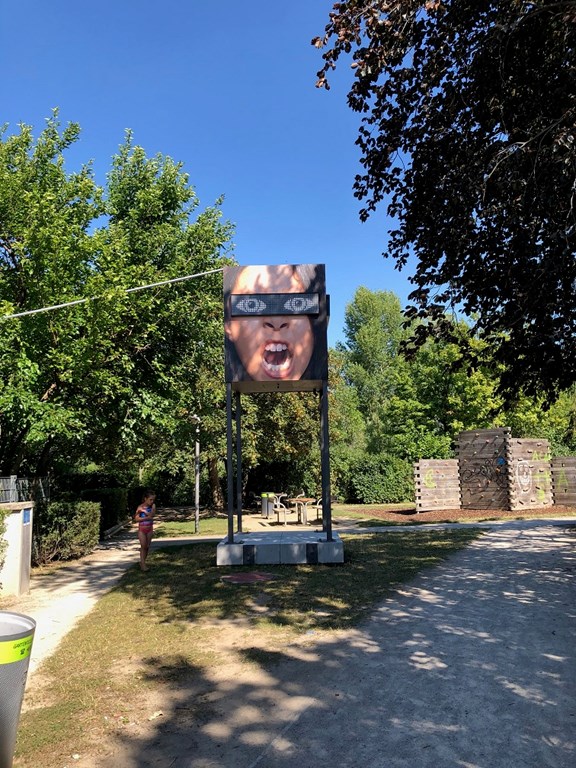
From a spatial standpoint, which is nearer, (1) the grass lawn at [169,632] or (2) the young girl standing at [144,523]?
(1) the grass lawn at [169,632]

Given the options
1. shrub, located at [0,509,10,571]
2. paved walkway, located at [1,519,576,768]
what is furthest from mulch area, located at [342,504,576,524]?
shrub, located at [0,509,10,571]

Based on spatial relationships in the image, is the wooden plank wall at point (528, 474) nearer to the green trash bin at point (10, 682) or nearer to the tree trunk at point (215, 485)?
the tree trunk at point (215, 485)

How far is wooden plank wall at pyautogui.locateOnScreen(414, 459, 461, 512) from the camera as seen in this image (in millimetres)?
22719

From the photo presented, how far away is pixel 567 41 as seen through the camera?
7.08 m

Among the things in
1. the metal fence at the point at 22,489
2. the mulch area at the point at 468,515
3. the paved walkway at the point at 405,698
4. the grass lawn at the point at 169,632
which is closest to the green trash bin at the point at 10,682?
the grass lawn at the point at 169,632

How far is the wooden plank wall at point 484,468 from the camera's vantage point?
853 inches

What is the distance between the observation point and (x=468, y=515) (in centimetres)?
2092

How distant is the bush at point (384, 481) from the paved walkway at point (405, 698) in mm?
22742

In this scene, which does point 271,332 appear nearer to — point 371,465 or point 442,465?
point 442,465

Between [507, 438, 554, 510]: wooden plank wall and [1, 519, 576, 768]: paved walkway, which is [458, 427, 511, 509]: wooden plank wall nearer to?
[507, 438, 554, 510]: wooden plank wall

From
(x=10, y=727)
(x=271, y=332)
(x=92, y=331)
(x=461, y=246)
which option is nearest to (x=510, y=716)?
(x=10, y=727)

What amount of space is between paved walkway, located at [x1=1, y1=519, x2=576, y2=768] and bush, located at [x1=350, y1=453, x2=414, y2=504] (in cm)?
2274

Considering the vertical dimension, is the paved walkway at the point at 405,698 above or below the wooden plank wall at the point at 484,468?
below

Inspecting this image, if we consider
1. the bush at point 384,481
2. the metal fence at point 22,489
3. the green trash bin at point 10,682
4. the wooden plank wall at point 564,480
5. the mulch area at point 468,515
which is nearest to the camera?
the green trash bin at point 10,682
